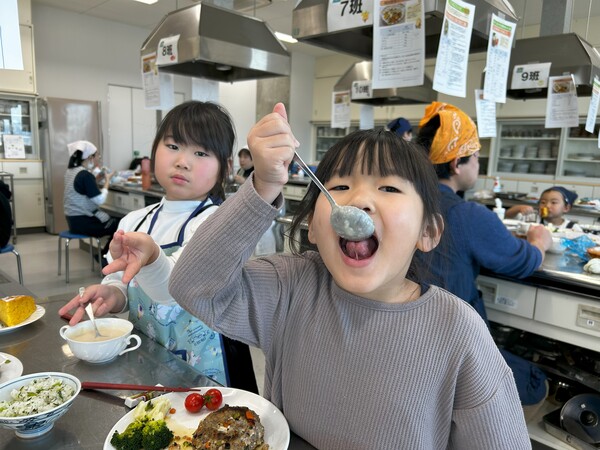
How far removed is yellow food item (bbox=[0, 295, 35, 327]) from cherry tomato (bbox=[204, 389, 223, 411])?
2.14 feet

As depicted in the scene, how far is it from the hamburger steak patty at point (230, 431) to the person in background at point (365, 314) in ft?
0.39

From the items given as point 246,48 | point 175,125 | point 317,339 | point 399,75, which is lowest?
point 317,339

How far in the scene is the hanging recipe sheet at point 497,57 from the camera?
6.07ft

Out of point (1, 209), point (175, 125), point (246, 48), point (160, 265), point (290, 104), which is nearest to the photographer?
point (160, 265)

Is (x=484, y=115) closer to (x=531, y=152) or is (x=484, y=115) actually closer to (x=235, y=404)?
(x=235, y=404)

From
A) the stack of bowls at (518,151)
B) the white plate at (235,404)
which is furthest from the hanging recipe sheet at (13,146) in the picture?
the stack of bowls at (518,151)

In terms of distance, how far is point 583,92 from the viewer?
113 inches

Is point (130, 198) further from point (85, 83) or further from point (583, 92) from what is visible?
point (583, 92)

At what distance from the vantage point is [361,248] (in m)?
0.71

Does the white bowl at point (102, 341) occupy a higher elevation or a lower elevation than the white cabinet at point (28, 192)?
higher

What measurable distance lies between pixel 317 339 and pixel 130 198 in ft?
15.0

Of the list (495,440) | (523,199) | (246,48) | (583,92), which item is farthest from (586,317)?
(523,199)

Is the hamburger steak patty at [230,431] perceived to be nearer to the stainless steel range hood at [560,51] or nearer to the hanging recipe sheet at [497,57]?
the hanging recipe sheet at [497,57]

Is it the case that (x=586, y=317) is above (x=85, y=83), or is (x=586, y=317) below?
→ below
